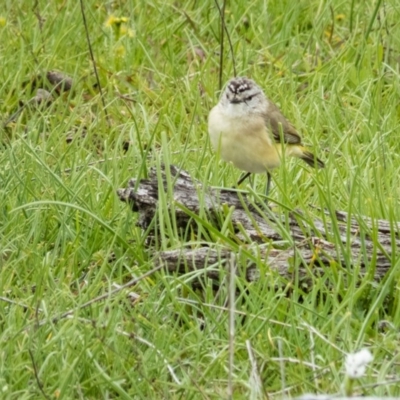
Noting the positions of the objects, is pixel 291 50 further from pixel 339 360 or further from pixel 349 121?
pixel 339 360

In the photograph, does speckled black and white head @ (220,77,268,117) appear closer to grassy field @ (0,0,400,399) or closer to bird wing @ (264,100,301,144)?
bird wing @ (264,100,301,144)

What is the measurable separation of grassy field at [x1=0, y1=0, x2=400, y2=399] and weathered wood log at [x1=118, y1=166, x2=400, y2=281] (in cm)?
7

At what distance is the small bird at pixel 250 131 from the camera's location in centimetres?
593

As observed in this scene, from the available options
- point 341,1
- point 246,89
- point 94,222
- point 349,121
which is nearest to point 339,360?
point 94,222

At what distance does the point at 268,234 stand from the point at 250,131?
127cm

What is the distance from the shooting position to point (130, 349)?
4.16 metres

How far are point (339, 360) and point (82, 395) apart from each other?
908mm

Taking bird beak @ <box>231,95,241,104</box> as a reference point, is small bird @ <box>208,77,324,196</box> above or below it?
below

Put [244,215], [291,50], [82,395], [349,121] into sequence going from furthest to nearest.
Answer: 1. [291,50]
2. [349,121]
3. [244,215]
4. [82,395]

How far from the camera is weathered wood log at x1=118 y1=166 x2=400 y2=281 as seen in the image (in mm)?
4648

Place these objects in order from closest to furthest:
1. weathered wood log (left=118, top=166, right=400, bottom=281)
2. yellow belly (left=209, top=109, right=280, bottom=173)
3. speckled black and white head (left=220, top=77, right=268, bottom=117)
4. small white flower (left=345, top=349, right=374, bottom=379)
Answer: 1. small white flower (left=345, top=349, right=374, bottom=379)
2. weathered wood log (left=118, top=166, right=400, bottom=281)
3. yellow belly (left=209, top=109, right=280, bottom=173)
4. speckled black and white head (left=220, top=77, right=268, bottom=117)

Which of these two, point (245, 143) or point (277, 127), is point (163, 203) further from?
point (277, 127)

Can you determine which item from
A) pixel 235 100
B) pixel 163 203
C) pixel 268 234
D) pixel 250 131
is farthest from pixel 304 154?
pixel 163 203

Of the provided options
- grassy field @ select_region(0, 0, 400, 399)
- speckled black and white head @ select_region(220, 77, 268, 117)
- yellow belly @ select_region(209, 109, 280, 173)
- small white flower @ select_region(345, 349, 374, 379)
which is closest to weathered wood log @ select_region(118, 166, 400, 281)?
grassy field @ select_region(0, 0, 400, 399)
